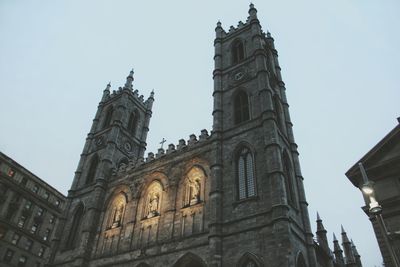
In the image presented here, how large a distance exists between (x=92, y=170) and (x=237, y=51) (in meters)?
19.8

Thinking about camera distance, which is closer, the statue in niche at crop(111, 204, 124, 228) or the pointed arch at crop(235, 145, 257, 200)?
the pointed arch at crop(235, 145, 257, 200)

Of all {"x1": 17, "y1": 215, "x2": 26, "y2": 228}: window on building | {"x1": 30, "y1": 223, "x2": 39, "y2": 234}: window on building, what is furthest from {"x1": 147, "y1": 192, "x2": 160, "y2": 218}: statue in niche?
{"x1": 30, "y1": 223, "x2": 39, "y2": 234}: window on building

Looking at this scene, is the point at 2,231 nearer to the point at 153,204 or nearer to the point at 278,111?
the point at 153,204

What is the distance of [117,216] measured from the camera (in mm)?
28953

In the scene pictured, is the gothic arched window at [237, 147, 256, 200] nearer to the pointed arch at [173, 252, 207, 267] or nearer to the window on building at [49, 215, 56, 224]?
the pointed arch at [173, 252, 207, 267]

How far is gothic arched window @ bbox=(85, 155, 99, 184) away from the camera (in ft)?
116

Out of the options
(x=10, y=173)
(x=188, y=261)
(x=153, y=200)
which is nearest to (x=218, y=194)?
(x=188, y=261)

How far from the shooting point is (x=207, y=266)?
66.7ft

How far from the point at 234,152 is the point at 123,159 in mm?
16478

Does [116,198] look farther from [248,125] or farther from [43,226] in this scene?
[43,226]

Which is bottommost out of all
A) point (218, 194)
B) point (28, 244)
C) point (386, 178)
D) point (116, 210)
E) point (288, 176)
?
point (386, 178)

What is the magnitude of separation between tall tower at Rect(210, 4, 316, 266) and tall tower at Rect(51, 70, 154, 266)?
12619 mm

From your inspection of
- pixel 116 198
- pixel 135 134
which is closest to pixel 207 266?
pixel 116 198

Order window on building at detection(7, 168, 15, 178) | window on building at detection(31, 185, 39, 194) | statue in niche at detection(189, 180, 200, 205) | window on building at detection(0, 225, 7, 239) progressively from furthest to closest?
window on building at detection(31, 185, 39, 194), window on building at detection(7, 168, 15, 178), window on building at detection(0, 225, 7, 239), statue in niche at detection(189, 180, 200, 205)
